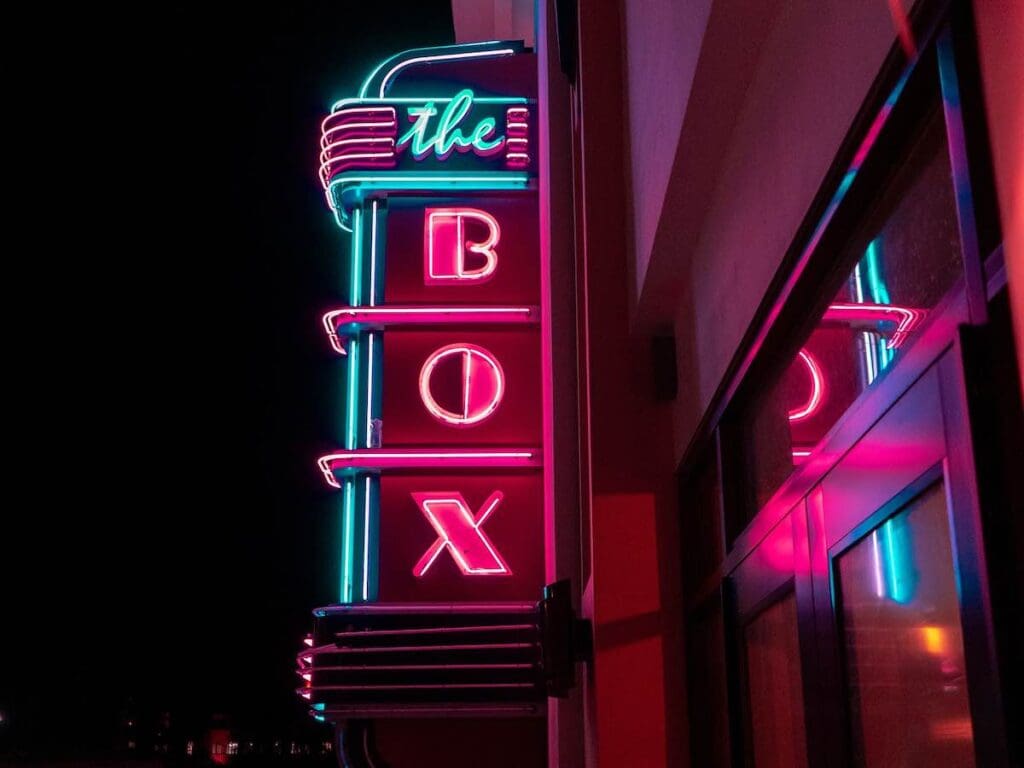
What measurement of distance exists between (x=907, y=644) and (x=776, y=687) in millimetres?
1277

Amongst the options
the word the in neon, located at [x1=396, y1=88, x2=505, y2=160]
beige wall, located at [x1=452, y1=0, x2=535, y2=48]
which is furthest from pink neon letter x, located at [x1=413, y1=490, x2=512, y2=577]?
beige wall, located at [x1=452, y1=0, x2=535, y2=48]

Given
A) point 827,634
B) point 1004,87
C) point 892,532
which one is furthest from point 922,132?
point 827,634

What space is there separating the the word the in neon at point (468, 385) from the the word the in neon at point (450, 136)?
5.88ft

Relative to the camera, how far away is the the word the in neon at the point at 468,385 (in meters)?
9.86

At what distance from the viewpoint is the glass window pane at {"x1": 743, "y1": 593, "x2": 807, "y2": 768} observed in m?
3.41

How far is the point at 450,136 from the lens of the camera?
10.8m

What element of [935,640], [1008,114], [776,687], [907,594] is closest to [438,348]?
[776,687]

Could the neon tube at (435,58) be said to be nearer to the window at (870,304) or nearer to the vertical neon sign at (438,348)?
the vertical neon sign at (438,348)

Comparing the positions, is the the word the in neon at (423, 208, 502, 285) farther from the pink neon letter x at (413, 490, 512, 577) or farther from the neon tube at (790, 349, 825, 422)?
the neon tube at (790, 349, 825, 422)

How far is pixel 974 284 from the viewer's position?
2.01 metres

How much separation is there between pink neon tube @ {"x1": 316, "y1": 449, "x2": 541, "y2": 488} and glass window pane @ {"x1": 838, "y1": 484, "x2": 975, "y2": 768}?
21.9ft

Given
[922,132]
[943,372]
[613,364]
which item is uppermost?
[613,364]

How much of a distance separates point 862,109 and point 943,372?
686mm

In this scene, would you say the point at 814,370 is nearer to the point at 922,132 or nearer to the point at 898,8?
the point at 922,132
